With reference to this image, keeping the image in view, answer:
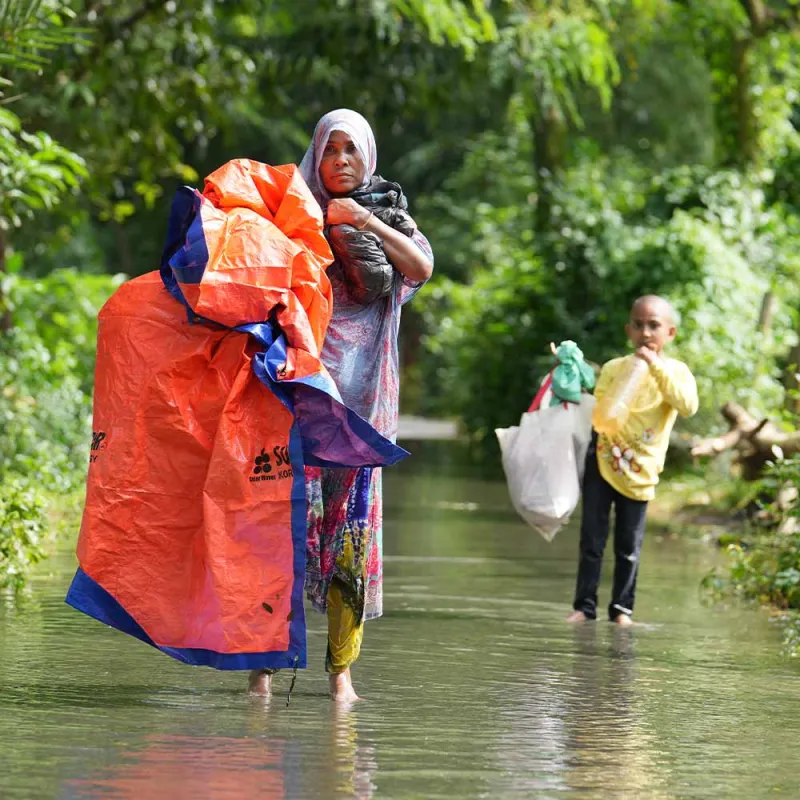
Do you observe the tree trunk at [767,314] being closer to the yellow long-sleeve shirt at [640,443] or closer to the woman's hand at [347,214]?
the yellow long-sleeve shirt at [640,443]

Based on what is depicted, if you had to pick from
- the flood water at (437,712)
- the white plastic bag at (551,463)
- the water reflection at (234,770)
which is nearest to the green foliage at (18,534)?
the flood water at (437,712)

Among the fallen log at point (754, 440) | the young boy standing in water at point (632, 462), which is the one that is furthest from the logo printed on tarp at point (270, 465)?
the fallen log at point (754, 440)

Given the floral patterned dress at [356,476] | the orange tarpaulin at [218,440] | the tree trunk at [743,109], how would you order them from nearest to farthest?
1. the orange tarpaulin at [218,440]
2. the floral patterned dress at [356,476]
3. the tree trunk at [743,109]

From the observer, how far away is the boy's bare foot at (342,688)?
22.2ft

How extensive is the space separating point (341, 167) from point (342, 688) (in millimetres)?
1813

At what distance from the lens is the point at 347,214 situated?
682 cm

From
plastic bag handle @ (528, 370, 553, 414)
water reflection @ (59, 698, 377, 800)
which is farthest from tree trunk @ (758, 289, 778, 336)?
water reflection @ (59, 698, 377, 800)

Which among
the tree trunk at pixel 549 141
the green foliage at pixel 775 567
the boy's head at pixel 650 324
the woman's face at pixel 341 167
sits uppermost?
the tree trunk at pixel 549 141

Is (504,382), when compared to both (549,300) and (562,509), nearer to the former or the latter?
(549,300)

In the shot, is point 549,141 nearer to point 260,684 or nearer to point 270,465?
point 260,684

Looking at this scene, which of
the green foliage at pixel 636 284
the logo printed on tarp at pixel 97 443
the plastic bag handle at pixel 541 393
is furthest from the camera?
the green foliage at pixel 636 284

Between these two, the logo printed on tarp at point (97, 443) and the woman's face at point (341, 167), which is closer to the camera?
the logo printed on tarp at point (97, 443)

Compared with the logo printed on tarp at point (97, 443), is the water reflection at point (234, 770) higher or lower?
lower

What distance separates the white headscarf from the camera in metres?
6.82
